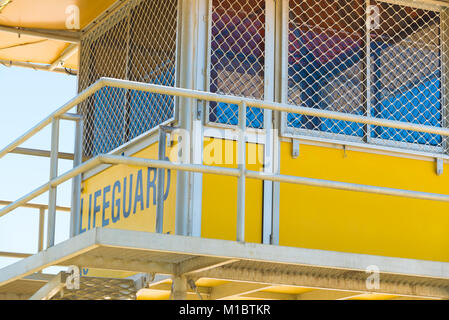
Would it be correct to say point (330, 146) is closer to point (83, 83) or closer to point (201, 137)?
point (201, 137)

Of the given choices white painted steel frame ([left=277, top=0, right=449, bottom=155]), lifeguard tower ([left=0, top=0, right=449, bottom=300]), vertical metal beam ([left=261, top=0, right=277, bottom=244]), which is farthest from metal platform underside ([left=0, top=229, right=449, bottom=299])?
white painted steel frame ([left=277, top=0, right=449, bottom=155])

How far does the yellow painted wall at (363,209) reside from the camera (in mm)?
7086

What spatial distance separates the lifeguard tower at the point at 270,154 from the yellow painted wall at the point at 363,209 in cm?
1

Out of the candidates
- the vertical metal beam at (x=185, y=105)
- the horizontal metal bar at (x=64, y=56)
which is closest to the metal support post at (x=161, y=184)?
the vertical metal beam at (x=185, y=105)

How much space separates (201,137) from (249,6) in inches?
48.0

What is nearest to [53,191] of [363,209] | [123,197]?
[123,197]

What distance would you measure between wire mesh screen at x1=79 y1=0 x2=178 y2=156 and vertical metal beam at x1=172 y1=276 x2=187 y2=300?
4.59 ft

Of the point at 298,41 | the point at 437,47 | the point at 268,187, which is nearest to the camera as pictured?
the point at 268,187

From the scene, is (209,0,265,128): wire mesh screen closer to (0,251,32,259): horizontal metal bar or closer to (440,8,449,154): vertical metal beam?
(440,8,449,154): vertical metal beam

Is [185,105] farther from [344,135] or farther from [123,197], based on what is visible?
[344,135]

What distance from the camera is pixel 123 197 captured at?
7.65 metres

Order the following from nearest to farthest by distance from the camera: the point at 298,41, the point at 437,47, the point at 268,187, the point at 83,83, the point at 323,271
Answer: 1. the point at 323,271
2. the point at 268,187
3. the point at 298,41
4. the point at 437,47
5. the point at 83,83

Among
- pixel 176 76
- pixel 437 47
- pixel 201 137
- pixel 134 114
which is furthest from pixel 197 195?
pixel 437 47
